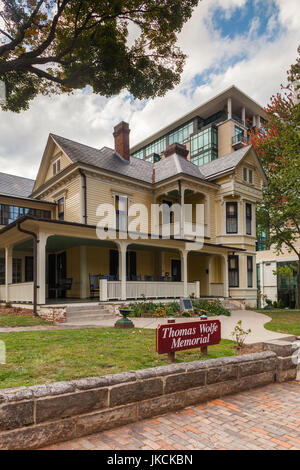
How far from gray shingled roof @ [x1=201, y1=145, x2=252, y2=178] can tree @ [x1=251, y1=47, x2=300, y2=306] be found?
6.85ft

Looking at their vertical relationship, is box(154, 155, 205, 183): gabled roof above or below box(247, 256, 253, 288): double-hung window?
above

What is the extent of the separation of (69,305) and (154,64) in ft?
30.0

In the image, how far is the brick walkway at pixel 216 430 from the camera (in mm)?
3521

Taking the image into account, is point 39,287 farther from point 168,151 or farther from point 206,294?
→ point 168,151

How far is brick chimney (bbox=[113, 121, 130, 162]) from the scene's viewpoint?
21.4 m

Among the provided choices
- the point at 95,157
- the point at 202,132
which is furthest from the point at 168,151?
the point at 202,132

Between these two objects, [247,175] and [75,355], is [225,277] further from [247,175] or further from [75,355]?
[75,355]

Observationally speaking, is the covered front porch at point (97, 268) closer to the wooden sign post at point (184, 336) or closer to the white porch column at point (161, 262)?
the white porch column at point (161, 262)

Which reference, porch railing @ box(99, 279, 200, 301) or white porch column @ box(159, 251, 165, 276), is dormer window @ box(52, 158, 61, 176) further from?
porch railing @ box(99, 279, 200, 301)

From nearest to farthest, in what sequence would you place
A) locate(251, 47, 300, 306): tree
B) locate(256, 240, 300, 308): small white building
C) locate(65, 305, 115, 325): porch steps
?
locate(65, 305, 115, 325): porch steps → locate(251, 47, 300, 306): tree → locate(256, 240, 300, 308): small white building

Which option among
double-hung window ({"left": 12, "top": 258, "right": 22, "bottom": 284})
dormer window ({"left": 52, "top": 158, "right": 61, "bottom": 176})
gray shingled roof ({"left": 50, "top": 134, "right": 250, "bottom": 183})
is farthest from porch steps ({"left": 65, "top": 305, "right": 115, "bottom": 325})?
dormer window ({"left": 52, "top": 158, "right": 61, "bottom": 176})

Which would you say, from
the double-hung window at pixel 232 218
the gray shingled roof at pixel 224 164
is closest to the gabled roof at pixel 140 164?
the gray shingled roof at pixel 224 164

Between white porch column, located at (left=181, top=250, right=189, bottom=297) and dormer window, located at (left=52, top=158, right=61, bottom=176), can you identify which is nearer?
white porch column, located at (left=181, top=250, right=189, bottom=297)

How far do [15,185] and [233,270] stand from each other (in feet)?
50.4
